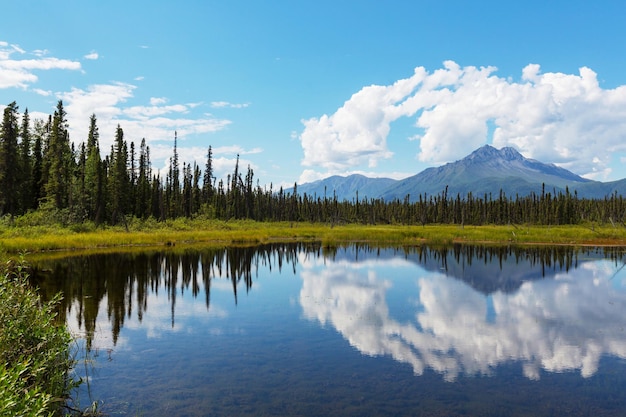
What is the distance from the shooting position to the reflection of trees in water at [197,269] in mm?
23300

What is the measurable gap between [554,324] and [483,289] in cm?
955

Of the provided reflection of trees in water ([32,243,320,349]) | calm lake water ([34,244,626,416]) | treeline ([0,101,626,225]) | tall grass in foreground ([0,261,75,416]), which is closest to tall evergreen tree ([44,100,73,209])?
treeline ([0,101,626,225])

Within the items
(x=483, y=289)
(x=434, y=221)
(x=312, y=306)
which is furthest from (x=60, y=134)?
(x=434, y=221)

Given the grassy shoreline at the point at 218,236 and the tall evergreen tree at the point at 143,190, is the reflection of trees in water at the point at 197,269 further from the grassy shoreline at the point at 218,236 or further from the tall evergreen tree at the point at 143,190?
the tall evergreen tree at the point at 143,190

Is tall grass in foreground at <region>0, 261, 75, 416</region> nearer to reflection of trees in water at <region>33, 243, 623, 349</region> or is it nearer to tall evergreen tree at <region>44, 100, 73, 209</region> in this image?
reflection of trees in water at <region>33, 243, 623, 349</region>

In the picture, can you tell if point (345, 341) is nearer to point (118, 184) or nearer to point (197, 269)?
point (197, 269)

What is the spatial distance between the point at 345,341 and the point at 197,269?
2220 centimetres

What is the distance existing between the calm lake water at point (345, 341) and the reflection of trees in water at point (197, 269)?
234 millimetres

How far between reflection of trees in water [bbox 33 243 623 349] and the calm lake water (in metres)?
0.23

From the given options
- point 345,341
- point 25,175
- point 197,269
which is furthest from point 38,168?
point 345,341

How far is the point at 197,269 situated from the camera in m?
36.3

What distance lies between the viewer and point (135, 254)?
4462 centimetres

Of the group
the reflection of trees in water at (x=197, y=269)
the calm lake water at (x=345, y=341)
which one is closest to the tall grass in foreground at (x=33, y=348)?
the calm lake water at (x=345, y=341)

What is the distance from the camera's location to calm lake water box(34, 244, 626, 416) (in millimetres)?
11523
